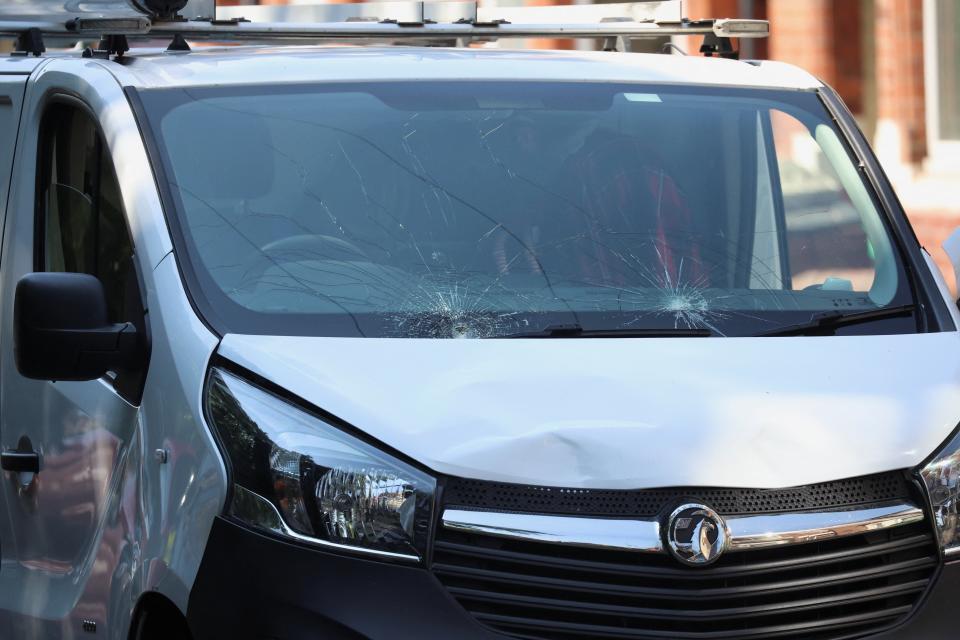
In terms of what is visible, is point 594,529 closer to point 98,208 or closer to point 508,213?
point 508,213

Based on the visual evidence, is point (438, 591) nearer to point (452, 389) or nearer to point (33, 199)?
point (452, 389)

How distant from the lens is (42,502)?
4.16 m

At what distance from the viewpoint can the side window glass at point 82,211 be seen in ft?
13.3

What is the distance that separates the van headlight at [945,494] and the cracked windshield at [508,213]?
1.76ft

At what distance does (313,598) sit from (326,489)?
0.64 ft

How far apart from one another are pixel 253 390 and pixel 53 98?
137 cm

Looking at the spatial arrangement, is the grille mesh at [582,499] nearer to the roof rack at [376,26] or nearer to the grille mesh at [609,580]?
the grille mesh at [609,580]

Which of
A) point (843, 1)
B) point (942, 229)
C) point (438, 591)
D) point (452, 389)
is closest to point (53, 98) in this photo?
point (452, 389)

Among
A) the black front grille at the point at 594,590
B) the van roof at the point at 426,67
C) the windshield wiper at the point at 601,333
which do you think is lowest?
the black front grille at the point at 594,590

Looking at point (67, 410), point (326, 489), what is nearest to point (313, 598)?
point (326, 489)

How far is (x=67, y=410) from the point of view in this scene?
406cm

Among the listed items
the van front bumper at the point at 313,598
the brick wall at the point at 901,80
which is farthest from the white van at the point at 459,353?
the brick wall at the point at 901,80

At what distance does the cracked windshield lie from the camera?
12.6ft

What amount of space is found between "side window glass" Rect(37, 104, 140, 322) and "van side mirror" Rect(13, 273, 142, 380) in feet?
0.68
